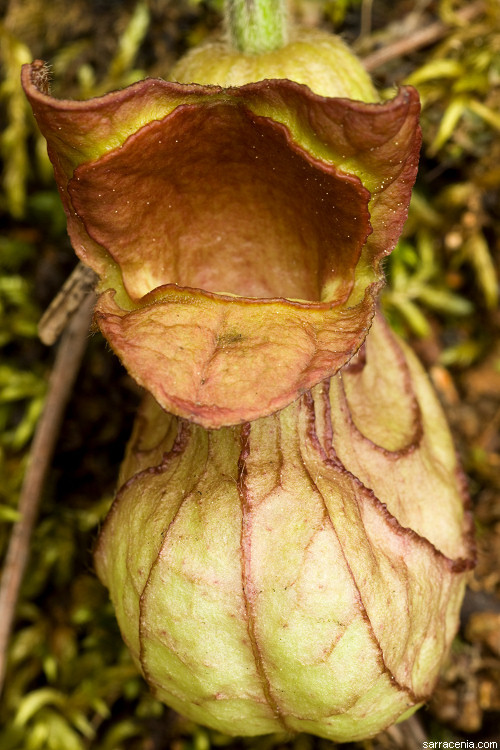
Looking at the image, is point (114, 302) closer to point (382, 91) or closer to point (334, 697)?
point (334, 697)

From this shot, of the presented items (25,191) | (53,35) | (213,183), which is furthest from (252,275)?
(53,35)

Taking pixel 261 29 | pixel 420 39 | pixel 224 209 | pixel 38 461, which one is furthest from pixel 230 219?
pixel 420 39

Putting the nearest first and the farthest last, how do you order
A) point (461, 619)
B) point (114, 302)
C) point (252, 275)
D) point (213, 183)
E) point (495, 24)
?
point (114, 302) < point (213, 183) < point (252, 275) < point (461, 619) < point (495, 24)

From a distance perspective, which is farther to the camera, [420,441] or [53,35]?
[53,35]

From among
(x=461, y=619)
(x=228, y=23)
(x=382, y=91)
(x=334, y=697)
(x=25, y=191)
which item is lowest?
(x=461, y=619)

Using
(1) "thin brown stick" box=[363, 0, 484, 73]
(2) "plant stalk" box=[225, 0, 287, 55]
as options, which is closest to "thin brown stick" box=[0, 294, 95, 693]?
(2) "plant stalk" box=[225, 0, 287, 55]

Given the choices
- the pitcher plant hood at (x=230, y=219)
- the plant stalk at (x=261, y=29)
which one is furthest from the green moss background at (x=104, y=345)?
the pitcher plant hood at (x=230, y=219)

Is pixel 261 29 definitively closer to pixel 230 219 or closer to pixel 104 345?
pixel 230 219
